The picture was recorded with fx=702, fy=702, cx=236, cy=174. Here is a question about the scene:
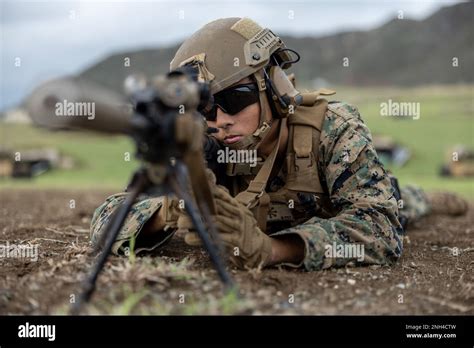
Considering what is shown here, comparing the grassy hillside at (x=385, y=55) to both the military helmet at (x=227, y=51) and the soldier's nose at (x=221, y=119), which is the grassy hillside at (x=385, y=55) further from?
the soldier's nose at (x=221, y=119)

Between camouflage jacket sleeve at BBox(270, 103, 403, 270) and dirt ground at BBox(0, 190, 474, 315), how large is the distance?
0.13m

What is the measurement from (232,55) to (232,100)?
1.08 ft

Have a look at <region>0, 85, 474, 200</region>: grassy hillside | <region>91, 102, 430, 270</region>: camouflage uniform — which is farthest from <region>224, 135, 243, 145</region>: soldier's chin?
<region>0, 85, 474, 200</region>: grassy hillside

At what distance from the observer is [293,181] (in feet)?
17.1

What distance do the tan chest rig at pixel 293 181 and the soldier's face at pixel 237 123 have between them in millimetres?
334

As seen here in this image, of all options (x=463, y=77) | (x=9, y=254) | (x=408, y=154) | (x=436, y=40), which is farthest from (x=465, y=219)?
(x=436, y=40)

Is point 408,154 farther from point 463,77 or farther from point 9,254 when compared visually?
point 463,77

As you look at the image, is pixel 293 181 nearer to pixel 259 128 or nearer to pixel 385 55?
pixel 259 128

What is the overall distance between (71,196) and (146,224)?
8001 millimetres

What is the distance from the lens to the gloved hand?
4.05 m

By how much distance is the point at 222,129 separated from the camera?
4.85m

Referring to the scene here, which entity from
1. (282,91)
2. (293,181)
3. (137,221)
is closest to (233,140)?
(282,91)

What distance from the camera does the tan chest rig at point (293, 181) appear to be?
513cm

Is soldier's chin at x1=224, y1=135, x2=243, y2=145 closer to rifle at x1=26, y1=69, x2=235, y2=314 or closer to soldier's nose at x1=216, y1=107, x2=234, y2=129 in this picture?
soldier's nose at x1=216, y1=107, x2=234, y2=129
